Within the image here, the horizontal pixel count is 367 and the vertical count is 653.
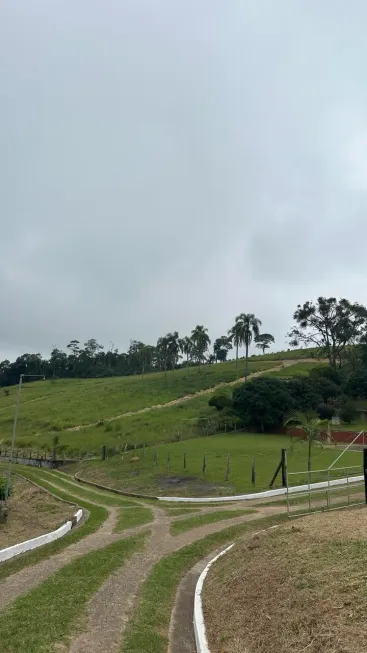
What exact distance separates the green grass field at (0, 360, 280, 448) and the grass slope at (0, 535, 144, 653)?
181ft

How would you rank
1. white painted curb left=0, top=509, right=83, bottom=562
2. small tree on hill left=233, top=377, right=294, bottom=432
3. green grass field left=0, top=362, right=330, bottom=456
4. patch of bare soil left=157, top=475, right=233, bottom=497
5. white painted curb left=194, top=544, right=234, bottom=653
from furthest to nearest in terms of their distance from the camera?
small tree on hill left=233, top=377, right=294, bottom=432
green grass field left=0, top=362, right=330, bottom=456
patch of bare soil left=157, top=475, right=233, bottom=497
white painted curb left=0, top=509, right=83, bottom=562
white painted curb left=194, top=544, right=234, bottom=653

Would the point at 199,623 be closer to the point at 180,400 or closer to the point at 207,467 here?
the point at 207,467

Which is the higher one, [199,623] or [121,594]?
[199,623]

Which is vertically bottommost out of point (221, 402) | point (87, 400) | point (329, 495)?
point (329, 495)

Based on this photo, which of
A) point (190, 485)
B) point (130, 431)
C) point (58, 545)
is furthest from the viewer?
point (130, 431)

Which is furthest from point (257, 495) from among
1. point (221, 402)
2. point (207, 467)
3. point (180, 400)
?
point (180, 400)

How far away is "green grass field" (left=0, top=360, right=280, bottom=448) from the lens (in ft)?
260

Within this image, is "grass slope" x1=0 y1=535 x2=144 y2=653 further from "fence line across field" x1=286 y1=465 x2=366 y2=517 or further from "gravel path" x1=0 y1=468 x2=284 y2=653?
"fence line across field" x1=286 y1=465 x2=366 y2=517

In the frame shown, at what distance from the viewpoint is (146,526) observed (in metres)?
22.1

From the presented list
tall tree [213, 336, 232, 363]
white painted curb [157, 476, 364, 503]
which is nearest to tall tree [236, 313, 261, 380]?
white painted curb [157, 476, 364, 503]

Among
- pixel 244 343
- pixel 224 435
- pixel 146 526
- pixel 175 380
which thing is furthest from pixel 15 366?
pixel 146 526

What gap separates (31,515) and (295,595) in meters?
23.1

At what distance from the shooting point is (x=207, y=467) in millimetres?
38250

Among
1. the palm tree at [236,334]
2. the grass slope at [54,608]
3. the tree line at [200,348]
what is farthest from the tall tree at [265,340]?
the grass slope at [54,608]
